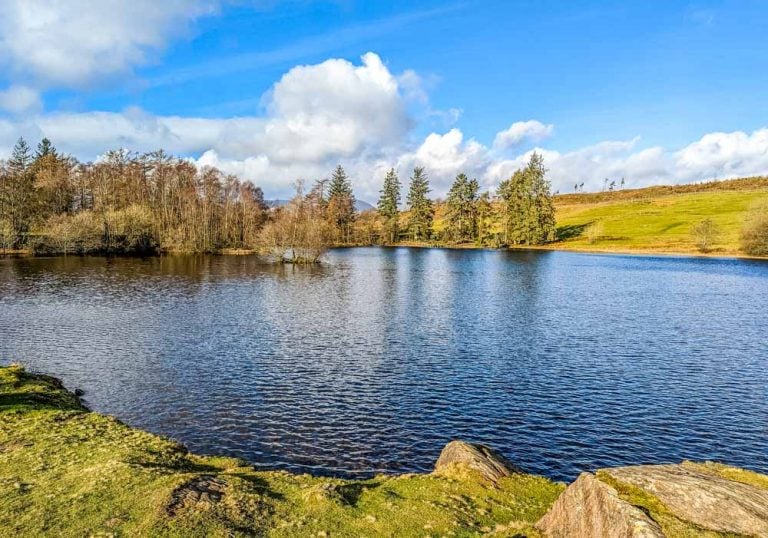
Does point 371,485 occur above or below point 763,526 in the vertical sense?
below

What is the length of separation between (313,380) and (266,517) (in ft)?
57.7

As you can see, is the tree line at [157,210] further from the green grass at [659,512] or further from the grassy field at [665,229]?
the green grass at [659,512]

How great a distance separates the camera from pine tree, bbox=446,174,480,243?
194m

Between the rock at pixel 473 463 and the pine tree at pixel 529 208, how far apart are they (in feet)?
539

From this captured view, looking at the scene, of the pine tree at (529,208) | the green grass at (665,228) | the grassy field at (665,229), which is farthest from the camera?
the pine tree at (529,208)

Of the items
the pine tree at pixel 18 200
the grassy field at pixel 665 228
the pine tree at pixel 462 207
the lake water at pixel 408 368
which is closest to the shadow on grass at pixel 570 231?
the grassy field at pixel 665 228

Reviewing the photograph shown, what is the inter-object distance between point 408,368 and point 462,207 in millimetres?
169201

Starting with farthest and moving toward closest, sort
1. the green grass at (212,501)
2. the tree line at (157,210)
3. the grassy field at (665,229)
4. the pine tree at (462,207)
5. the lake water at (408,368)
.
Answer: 1. the pine tree at (462,207)
2. the grassy field at (665,229)
3. the tree line at (157,210)
4. the lake water at (408,368)
5. the green grass at (212,501)

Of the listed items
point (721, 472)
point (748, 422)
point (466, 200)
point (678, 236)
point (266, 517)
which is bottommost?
point (748, 422)

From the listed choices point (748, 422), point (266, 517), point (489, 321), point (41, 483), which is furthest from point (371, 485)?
point (489, 321)

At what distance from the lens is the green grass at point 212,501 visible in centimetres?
1163

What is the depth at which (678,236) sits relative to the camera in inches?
6176

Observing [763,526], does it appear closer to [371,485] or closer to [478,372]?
[371,485]

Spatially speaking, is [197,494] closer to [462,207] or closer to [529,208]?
[529,208]
